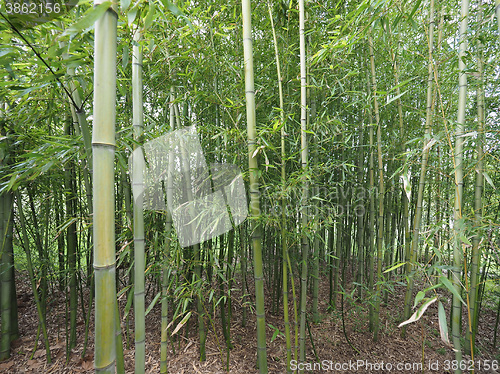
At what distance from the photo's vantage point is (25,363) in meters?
2.17

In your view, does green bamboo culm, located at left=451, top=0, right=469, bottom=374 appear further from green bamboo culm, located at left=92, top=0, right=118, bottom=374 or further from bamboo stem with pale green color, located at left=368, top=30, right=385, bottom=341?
green bamboo culm, located at left=92, top=0, right=118, bottom=374

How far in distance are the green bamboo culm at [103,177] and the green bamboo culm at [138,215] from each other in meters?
0.56

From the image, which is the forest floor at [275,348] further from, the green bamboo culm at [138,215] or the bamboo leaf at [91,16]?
the bamboo leaf at [91,16]

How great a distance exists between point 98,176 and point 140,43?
32.3 inches

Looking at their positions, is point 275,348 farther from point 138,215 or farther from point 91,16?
point 91,16

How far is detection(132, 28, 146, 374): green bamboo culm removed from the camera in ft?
4.19

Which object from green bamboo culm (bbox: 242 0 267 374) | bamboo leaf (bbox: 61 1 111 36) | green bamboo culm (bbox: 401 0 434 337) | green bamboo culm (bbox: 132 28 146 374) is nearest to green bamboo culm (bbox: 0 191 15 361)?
green bamboo culm (bbox: 132 28 146 374)

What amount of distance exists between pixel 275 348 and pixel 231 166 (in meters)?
1.69

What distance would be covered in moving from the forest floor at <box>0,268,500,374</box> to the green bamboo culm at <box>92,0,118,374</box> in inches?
55.1

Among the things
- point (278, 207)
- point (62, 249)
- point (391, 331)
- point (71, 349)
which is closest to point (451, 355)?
point (391, 331)

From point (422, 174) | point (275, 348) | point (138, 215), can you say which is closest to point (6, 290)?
point (138, 215)

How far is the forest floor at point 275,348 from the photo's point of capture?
84.7 inches

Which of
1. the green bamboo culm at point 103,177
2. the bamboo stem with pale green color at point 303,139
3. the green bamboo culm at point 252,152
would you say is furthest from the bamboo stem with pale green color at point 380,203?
the green bamboo culm at point 103,177

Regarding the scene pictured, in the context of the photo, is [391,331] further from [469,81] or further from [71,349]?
[71,349]
